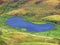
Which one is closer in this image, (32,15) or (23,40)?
(23,40)

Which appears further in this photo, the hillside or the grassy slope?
the hillside

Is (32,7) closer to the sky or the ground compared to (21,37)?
closer to the sky

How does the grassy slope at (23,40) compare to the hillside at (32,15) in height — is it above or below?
below

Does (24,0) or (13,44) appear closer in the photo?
(13,44)

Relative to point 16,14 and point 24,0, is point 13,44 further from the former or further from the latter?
point 24,0

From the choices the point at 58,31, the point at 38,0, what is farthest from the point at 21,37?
the point at 38,0

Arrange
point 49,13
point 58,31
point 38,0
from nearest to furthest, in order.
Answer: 1. point 58,31
2. point 49,13
3. point 38,0

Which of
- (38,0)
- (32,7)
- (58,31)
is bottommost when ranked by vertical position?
(58,31)

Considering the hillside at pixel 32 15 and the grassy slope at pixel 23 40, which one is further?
the hillside at pixel 32 15

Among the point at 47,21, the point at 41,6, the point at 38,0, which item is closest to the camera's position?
the point at 47,21

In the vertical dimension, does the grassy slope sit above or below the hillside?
below

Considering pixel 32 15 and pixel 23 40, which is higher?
pixel 32 15
